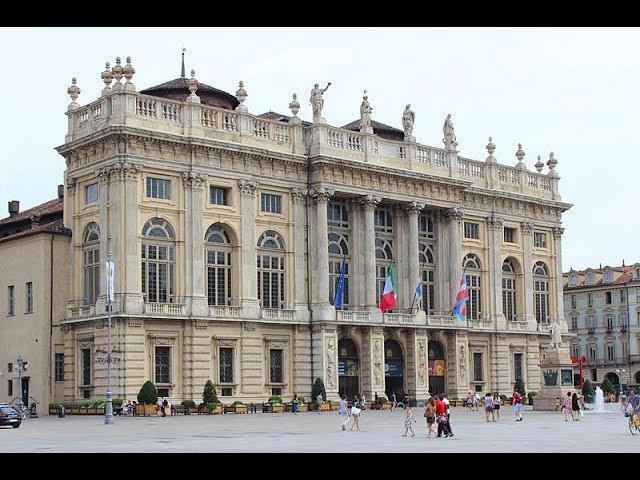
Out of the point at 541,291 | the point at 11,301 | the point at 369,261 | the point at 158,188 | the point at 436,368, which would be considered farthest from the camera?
the point at 541,291

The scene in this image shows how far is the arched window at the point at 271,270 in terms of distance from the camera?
2753 inches

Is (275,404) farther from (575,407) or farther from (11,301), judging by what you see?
(575,407)

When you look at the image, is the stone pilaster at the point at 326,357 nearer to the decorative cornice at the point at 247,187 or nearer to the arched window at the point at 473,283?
the decorative cornice at the point at 247,187

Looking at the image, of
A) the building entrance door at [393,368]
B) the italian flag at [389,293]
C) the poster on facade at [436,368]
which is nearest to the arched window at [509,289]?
the poster on facade at [436,368]

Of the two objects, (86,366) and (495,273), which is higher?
(495,273)

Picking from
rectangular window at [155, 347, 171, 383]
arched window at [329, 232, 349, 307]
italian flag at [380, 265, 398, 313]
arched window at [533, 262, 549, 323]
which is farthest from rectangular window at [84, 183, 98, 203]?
arched window at [533, 262, 549, 323]

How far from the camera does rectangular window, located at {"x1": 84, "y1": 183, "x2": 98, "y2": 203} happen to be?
6606 centimetres

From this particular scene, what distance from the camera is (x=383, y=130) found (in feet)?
270

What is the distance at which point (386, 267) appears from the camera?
77375mm

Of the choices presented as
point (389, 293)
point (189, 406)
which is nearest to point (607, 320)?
point (389, 293)

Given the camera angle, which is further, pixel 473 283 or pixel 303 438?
pixel 473 283

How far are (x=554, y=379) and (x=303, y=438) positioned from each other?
33.7 m
